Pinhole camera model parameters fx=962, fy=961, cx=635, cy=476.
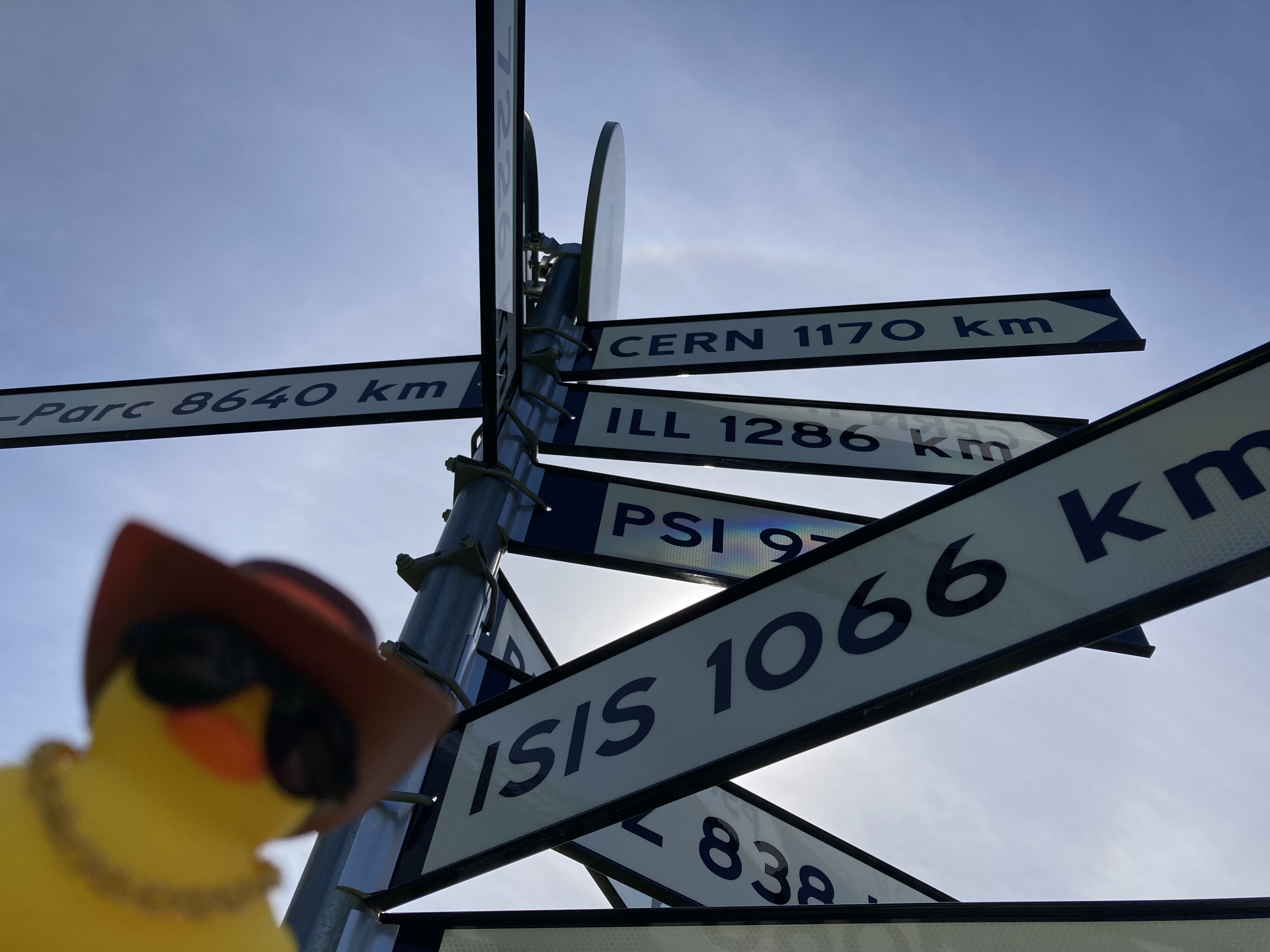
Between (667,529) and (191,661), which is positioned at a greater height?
(667,529)

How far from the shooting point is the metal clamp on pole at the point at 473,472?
7.82ft

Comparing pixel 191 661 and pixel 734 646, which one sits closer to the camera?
pixel 191 661

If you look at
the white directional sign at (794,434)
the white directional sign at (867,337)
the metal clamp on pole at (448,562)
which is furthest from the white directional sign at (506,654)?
the white directional sign at (867,337)

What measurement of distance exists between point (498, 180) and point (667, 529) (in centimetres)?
100

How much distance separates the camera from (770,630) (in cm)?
151

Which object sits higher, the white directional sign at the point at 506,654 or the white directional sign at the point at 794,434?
the white directional sign at the point at 794,434

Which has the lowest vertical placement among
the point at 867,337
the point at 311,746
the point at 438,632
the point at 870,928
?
the point at 311,746

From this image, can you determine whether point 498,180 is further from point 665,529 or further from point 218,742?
point 218,742

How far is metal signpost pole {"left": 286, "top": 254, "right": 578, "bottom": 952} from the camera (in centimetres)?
147

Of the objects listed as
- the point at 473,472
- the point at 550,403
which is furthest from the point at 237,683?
the point at 550,403

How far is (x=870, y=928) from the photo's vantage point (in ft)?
4.65

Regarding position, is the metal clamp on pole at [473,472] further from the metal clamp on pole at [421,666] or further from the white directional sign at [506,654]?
the metal clamp on pole at [421,666]

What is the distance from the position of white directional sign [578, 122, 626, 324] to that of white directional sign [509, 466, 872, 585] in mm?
1102

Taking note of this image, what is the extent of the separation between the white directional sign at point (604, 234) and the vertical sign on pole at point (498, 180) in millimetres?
1132
